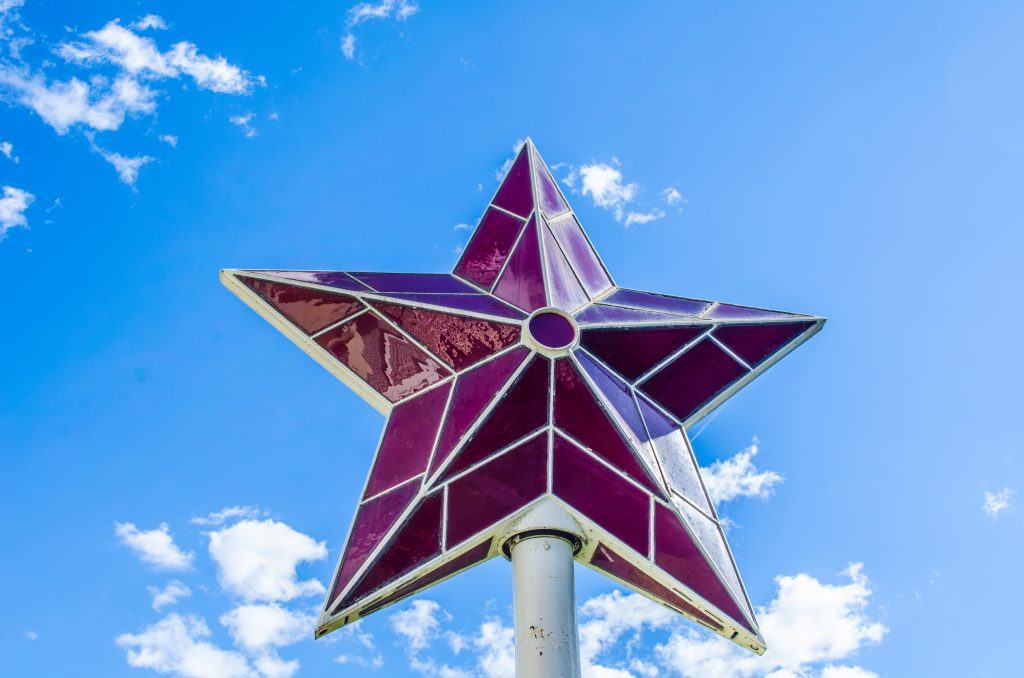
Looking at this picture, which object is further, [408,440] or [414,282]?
[414,282]

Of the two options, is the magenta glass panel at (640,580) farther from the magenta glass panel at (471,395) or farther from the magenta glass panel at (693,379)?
the magenta glass panel at (693,379)

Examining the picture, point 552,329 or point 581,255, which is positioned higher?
point 581,255

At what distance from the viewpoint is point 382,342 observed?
48.1 feet

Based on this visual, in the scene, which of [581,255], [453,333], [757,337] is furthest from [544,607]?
[581,255]

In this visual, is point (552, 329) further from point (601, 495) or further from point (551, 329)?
point (601, 495)

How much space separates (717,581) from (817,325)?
5888 millimetres

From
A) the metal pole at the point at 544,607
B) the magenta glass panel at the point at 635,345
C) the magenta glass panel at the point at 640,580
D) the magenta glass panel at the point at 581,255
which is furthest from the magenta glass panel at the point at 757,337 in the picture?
the metal pole at the point at 544,607

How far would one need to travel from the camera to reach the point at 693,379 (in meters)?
15.2

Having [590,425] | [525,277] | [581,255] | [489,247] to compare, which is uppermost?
[581,255]

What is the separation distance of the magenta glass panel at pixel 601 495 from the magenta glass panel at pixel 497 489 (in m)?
0.25

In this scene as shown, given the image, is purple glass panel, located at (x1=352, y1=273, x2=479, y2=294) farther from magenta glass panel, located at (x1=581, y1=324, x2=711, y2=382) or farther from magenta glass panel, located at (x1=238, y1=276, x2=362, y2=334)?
magenta glass panel, located at (x1=581, y1=324, x2=711, y2=382)

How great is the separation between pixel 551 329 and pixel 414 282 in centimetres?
284

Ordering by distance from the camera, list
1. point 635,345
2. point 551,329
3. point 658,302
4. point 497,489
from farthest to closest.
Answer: point 658,302 < point 635,345 < point 551,329 < point 497,489

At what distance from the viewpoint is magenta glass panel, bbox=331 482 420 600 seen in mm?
11953
